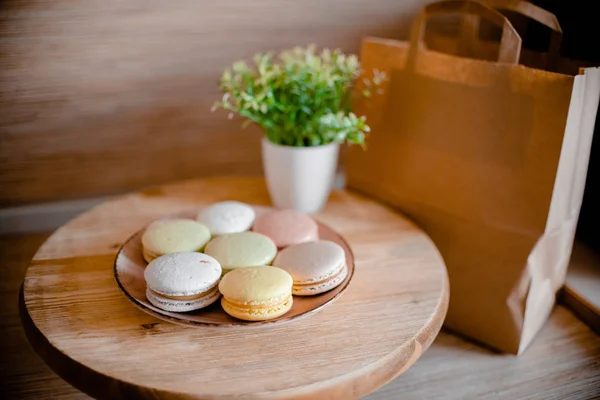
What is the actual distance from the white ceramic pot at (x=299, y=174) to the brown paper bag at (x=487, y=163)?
15 cm

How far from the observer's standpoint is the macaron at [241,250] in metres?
0.83

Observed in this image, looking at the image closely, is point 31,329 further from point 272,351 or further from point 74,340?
point 272,351

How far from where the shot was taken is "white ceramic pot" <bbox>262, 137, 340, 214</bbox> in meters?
1.03

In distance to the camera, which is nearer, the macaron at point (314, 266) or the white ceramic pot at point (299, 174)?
the macaron at point (314, 266)

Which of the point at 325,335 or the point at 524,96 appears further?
the point at 524,96

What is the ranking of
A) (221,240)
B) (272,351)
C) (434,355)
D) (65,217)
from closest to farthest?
(272,351) < (221,240) < (434,355) < (65,217)

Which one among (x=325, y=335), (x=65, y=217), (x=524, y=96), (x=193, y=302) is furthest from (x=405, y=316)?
(x=65, y=217)

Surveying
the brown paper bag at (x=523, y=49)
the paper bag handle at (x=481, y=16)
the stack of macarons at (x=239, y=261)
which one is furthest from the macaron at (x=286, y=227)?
the brown paper bag at (x=523, y=49)

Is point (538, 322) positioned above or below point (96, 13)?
below

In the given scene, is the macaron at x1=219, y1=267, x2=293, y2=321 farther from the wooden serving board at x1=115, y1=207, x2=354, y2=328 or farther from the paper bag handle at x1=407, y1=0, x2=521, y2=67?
the paper bag handle at x1=407, y1=0, x2=521, y2=67

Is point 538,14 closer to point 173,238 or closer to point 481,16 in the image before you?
point 481,16

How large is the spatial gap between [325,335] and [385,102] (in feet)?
1.85

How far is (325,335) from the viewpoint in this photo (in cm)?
74

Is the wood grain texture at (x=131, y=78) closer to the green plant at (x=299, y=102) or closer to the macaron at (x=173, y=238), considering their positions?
the green plant at (x=299, y=102)
